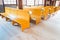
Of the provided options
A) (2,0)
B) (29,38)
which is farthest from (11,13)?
(2,0)

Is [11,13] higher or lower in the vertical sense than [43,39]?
higher

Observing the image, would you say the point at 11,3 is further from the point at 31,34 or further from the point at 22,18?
the point at 31,34

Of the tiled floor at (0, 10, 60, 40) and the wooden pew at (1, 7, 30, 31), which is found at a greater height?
the wooden pew at (1, 7, 30, 31)

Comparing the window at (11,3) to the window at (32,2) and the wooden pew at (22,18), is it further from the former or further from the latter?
the wooden pew at (22,18)

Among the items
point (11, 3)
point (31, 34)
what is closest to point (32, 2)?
point (11, 3)

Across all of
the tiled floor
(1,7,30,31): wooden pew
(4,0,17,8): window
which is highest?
(4,0,17,8): window

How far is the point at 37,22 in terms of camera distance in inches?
204

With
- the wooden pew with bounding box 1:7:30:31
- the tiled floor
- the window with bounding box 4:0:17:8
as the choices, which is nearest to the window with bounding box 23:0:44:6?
the window with bounding box 4:0:17:8

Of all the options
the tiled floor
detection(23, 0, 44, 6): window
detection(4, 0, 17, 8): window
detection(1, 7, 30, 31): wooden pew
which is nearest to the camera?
the tiled floor

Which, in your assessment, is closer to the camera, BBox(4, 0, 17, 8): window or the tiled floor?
the tiled floor

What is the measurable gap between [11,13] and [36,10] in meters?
1.37

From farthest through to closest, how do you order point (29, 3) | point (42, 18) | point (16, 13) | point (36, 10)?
point (29, 3)
point (42, 18)
point (36, 10)
point (16, 13)

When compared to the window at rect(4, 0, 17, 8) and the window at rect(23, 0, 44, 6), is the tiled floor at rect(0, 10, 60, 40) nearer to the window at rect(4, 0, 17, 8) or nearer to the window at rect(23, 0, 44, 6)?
the window at rect(4, 0, 17, 8)

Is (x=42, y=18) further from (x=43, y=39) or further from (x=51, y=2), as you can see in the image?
(x=51, y=2)
